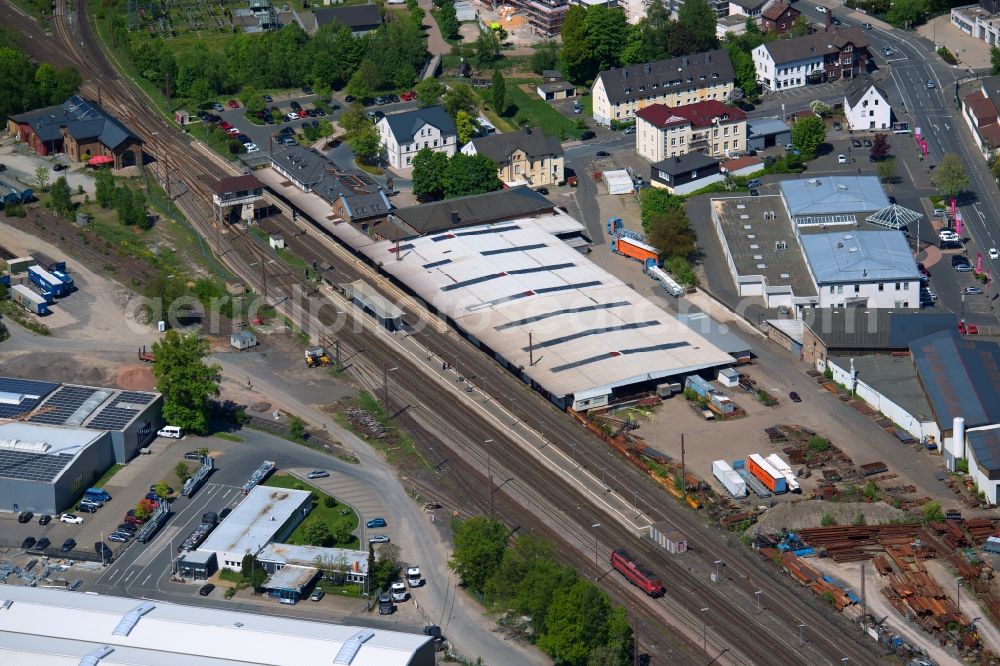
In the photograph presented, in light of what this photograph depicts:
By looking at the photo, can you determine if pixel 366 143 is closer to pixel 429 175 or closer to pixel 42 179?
A: pixel 429 175

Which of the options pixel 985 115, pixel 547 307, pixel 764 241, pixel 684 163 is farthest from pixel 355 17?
pixel 547 307

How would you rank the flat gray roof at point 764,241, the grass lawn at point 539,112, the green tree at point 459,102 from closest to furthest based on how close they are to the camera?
the flat gray roof at point 764,241 < the green tree at point 459,102 < the grass lawn at point 539,112

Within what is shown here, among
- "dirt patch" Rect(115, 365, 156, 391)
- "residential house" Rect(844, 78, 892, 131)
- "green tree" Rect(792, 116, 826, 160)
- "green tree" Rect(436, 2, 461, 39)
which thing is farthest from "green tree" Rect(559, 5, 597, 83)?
"dirt patch" Rect(115, 365, 156, 391)

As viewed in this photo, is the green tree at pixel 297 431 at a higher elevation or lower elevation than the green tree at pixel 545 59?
lower

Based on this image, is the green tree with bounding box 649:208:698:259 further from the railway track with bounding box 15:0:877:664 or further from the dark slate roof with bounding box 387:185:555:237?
the railway track with bounding box 15:0:877:664

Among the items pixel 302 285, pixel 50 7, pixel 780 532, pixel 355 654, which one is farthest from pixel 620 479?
pixel 50 7

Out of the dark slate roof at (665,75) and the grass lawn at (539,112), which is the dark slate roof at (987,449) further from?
the dark slate roof at (665,75)

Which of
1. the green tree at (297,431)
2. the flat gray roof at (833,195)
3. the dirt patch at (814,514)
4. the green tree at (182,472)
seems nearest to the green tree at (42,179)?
the green tree at (297,431)
